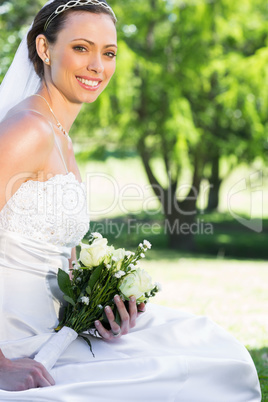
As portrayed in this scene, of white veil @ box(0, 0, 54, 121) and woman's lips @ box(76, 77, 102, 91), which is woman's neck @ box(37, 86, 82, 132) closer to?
woman's lips @ box(76, 77, 102, 91)

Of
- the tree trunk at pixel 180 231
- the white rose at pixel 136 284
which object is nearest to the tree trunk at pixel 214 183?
the tree trunk at pixel 180 231

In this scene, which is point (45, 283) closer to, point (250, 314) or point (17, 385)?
point (17, 385)

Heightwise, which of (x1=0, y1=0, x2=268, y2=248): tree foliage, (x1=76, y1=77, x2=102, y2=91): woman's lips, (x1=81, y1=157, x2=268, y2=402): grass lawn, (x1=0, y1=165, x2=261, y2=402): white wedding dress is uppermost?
(x1=0, y1=0, x2=268, y2=248): tree foliage

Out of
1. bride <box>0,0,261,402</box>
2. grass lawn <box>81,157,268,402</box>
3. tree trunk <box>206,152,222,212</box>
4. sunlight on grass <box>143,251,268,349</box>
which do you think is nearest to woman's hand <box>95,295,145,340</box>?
bride <box>0,0,261,402</box>

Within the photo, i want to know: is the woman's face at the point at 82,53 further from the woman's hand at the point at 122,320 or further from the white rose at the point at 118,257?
the woman's hand at the point at 122,320

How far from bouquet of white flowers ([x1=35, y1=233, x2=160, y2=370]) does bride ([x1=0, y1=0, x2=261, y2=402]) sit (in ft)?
0.21

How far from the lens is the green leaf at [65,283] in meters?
2.31

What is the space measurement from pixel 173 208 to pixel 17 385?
1489 cm

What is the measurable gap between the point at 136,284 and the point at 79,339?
363mm

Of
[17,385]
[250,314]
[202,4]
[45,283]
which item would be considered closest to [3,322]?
[45,283]

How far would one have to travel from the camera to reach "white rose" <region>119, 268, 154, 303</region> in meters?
2.30

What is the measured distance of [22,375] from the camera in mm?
2000

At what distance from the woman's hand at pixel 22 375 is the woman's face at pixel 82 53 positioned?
1.31 m

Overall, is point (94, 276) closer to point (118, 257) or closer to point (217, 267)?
point (118, 257)
